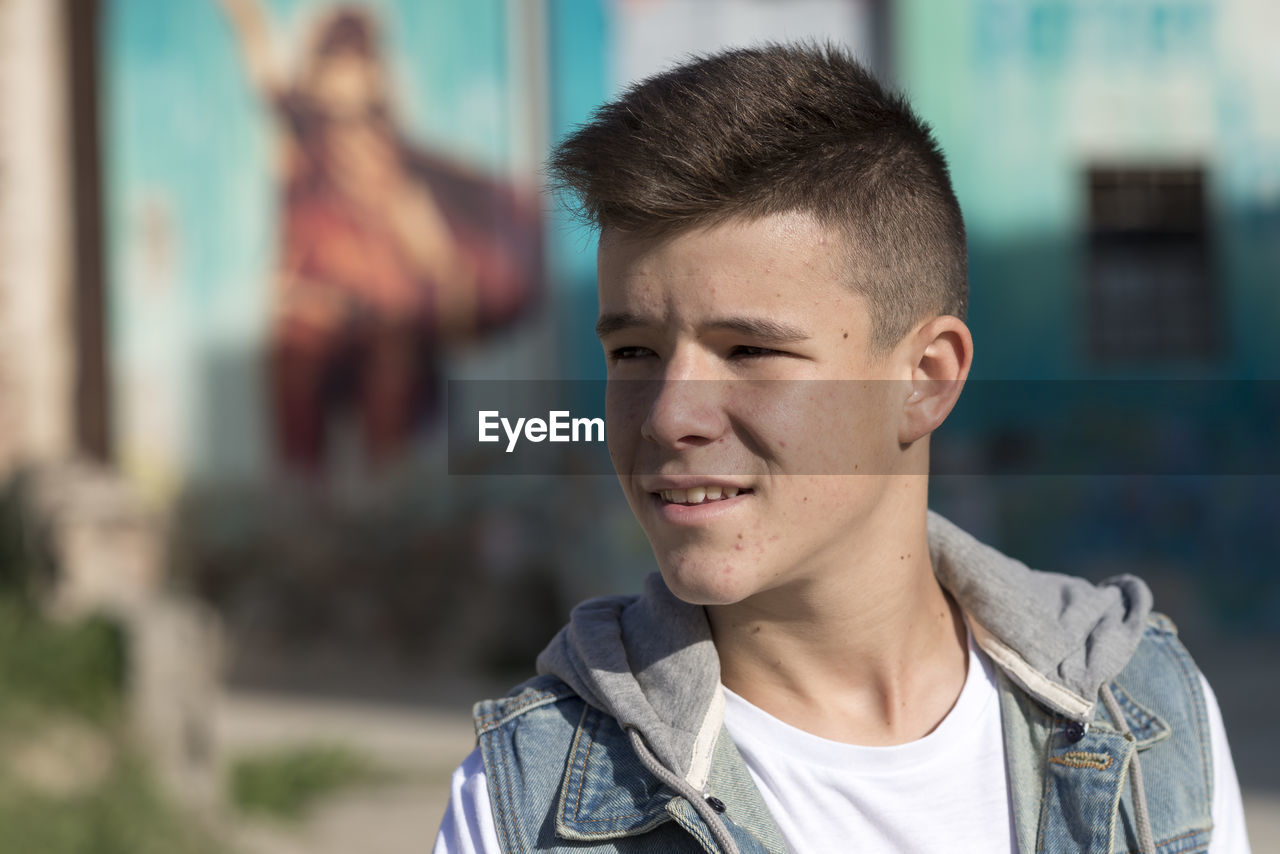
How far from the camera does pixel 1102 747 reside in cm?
138

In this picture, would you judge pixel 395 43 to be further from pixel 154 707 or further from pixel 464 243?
pixel 154 707

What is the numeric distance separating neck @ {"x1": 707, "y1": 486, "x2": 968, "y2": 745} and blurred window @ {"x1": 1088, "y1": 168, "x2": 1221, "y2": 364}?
637 centimetres

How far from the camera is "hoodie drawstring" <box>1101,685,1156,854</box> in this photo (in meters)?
1.35

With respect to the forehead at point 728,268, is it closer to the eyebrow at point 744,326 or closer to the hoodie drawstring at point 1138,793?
the eyebrow at point 744,326

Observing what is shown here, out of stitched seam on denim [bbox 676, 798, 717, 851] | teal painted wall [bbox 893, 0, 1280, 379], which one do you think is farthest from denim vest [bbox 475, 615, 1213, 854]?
teal painted wall [bbox 893, 0, 1280, 379]

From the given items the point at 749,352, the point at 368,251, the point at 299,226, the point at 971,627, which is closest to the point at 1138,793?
the point at 971,627

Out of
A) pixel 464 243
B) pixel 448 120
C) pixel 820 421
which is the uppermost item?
pixel 448 120

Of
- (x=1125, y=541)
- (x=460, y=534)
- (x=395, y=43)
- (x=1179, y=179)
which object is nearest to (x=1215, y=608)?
(x=1125, y=541)

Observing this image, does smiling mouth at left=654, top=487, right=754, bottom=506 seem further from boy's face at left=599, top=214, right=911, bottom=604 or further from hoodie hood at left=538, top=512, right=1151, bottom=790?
hoodie hood at left=538, top=512, right=1151, bottom=790

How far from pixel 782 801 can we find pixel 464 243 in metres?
6.81

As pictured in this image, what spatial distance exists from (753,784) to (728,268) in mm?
545

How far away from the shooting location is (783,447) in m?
1.33

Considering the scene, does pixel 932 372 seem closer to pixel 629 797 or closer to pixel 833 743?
pixel 833 743

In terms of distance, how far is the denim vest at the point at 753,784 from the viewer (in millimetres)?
1280
